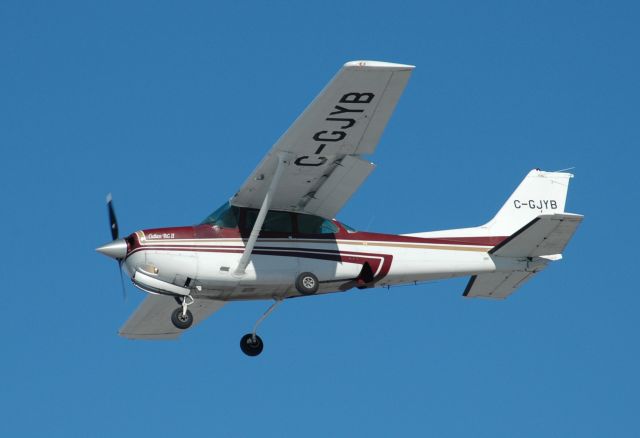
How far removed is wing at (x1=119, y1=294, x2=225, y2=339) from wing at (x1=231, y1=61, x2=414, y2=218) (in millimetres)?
3912

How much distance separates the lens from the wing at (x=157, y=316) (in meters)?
25.8

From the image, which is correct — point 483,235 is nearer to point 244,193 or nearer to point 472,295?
point 472,295

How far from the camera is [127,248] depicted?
21984 millimetres

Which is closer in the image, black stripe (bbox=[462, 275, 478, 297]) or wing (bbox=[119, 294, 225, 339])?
black stripe (bbox=[462, 275, 478, 297])

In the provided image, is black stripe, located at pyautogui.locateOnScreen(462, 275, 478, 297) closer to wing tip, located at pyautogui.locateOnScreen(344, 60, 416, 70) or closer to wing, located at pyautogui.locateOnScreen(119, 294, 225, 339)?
wing, located at pyautogui.locateOnScreen(119, 294, 225, 339)

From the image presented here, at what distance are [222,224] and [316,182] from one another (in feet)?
5.77

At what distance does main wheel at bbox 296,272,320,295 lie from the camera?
22.5 m

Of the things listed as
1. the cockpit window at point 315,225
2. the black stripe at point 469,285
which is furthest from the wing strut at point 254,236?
the black stripe at point 469,285

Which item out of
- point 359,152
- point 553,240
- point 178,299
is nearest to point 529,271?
point 553,240

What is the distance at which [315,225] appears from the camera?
23047 mm

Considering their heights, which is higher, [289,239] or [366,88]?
[366,88]

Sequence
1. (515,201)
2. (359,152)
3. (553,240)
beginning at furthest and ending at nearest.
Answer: (515,201) → (553,240) → (359,152)

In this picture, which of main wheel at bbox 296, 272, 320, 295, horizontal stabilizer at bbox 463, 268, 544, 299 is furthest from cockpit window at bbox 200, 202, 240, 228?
horizontal stabilizer at bbox 463, 268, 544, 299

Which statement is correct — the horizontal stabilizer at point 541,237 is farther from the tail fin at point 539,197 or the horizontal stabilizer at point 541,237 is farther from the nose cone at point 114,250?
the nose cone at point 114,250
